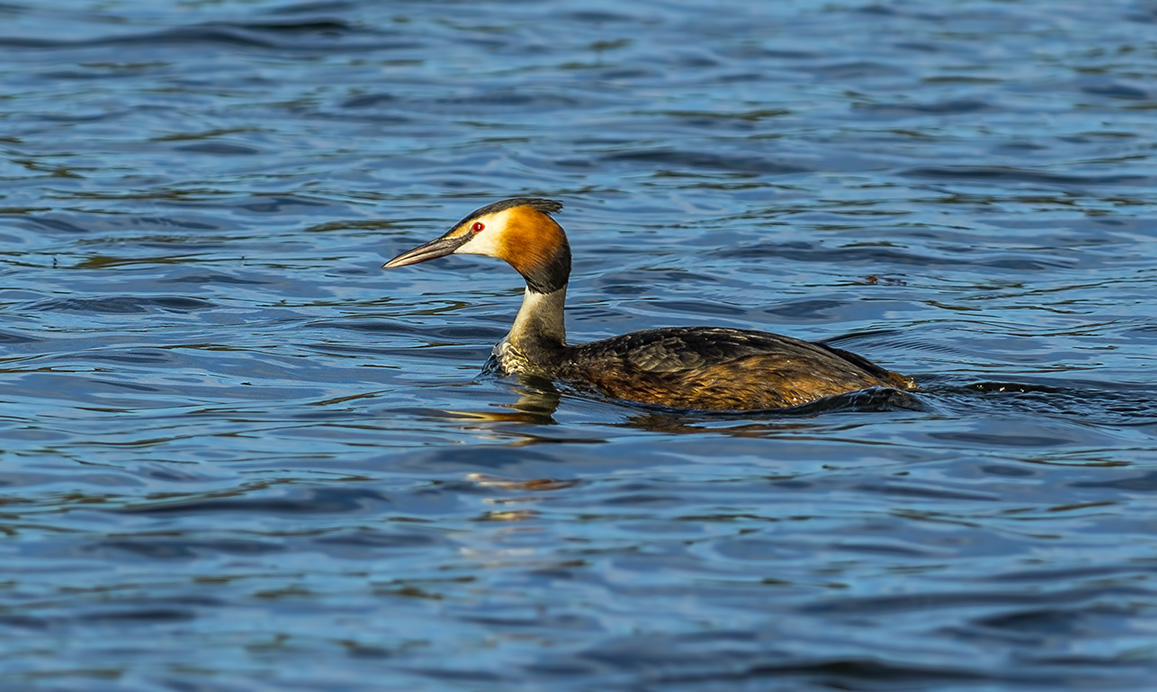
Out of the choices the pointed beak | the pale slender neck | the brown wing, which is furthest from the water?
the pointed beak

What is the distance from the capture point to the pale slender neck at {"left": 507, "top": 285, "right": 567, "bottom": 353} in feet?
33.4

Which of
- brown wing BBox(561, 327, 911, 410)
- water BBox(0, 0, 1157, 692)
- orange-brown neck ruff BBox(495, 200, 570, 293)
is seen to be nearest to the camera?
water BBox(0, 0, 1157, 692)

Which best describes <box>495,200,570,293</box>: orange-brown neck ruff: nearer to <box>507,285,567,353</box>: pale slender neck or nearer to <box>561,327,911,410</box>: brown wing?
<box>507,285,567,353</box>: pale slender neck

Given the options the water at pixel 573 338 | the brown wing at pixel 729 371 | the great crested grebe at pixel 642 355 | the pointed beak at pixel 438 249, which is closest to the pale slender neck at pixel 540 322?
the great crested grebe at pixel 642 355

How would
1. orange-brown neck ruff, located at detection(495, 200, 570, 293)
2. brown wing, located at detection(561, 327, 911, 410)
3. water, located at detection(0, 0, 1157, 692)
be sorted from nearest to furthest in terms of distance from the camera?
1. water, located at detection(0, 0, 1157, 692)
2. brown wing, located at detection(561, 327, 911, 410)
3. orange-brown neck ruff, located at detection(495, 200, 570, 293)

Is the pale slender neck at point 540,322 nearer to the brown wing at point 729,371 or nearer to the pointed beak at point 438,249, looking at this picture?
the pointed beak at point 438,249

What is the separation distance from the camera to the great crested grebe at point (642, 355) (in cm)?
909

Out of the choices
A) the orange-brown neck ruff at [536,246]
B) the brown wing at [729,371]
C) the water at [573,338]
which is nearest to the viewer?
the water at [573,338]

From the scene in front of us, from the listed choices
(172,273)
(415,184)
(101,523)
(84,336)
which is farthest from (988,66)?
(101,523)

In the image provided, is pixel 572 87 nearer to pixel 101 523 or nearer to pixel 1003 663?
pixel 101 523

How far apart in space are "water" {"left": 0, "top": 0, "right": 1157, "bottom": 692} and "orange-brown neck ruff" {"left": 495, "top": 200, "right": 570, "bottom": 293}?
2.04 feet

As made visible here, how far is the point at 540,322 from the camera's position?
10266 mm

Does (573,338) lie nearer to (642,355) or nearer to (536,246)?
(536,246)

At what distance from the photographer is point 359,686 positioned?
5.74 metres
